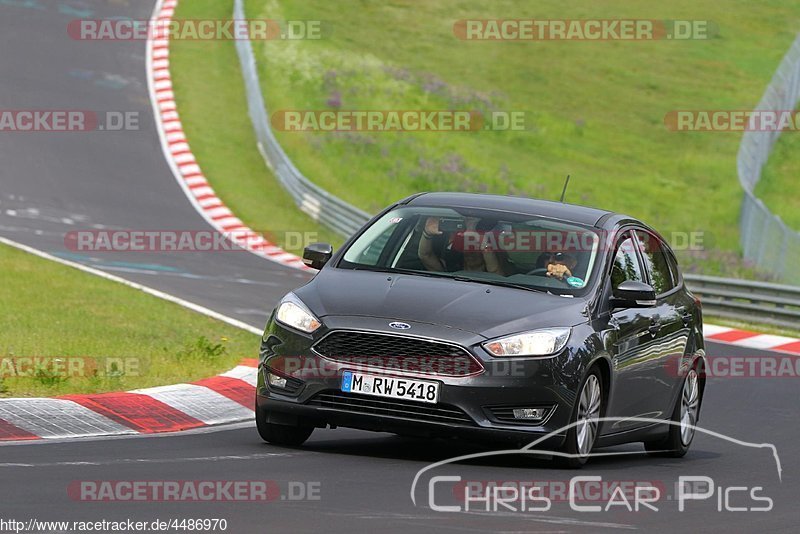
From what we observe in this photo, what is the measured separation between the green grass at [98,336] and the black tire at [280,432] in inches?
83.3

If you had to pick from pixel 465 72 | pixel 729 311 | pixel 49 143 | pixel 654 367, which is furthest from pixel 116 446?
pixel 465 72

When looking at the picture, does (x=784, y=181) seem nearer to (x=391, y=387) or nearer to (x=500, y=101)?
(x=500, y=101)

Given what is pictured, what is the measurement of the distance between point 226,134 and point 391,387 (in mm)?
27478

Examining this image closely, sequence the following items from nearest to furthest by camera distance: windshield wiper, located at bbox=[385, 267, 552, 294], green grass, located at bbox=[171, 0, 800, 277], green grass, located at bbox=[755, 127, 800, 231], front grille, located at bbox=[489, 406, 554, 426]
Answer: front grille, located at bbox=[489, 406, 554, 426]
windshield wiper, located at bbox=[385, 267, 552, 294]
green grass, located at bbox=[171, 0, 800, 277]
green grass, located at bbox=[755, 127, 800, 231]

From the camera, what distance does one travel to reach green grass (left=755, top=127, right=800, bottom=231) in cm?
4028

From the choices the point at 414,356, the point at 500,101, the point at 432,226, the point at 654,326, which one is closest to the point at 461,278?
the point at 432,226

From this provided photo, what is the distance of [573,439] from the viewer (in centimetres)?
969

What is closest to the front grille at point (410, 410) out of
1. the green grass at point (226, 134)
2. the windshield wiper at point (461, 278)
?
the windshield wiper at point (461, 278)

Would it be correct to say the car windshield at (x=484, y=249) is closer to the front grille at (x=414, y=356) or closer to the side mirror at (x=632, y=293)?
the side mirror at (x=632, y=293)

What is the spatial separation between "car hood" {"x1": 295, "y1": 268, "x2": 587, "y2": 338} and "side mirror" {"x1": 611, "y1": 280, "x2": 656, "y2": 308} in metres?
0.33

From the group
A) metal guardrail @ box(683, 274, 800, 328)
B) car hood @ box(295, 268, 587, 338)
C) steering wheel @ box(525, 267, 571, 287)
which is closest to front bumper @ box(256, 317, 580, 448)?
car hood @ box(295, 268, 587, 338)

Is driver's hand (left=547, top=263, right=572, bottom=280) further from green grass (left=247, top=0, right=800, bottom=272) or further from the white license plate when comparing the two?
green grass (left=247, top=0, right=800, bottom=272)

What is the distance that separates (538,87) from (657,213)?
1104 centimetres

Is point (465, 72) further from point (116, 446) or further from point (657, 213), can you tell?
point (116, 446)
